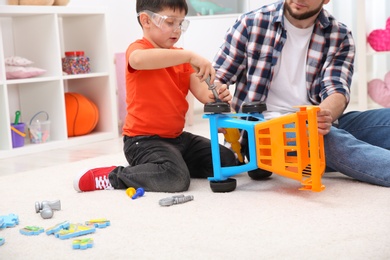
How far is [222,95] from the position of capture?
5.73ft

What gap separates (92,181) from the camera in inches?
70.2

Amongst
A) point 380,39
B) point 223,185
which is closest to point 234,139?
point 223,185

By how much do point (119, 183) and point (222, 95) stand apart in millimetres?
387

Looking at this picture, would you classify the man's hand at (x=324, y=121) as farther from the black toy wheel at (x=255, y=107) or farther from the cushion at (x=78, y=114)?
the cushion at (x=78, y=114)

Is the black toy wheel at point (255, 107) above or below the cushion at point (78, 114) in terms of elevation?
above

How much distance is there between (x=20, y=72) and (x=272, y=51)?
→ 131 cm

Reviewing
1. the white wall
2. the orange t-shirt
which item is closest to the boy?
the orange t-shirt

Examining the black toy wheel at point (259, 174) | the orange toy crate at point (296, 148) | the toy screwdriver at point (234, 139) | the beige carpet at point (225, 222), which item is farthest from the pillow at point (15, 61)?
the orange toy crate at point (296, 148)

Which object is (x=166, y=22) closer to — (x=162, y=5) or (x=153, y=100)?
(x=162, y=5)

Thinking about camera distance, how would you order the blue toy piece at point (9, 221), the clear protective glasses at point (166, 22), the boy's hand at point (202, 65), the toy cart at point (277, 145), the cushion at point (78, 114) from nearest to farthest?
the blue toy piece at point (9, 221) < the toy cart at point (277, 145) < the boy's hand at point (202, 65) < the clear protective glasses at point (166, 22) < the cushion at point (78, 114)

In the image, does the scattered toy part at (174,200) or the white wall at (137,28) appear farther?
the white wall at (137,28)

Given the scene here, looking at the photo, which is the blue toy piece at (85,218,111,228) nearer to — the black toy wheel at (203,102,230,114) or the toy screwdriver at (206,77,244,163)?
the black toy wheel at (203,102,230,114)

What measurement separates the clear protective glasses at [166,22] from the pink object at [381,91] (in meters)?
1.62

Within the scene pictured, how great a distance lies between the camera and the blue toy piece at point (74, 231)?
131 centimetres
